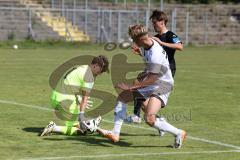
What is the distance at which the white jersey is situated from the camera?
1063cm

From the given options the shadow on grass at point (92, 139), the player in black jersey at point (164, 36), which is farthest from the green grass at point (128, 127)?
the player in black jersey at point (164, 36)

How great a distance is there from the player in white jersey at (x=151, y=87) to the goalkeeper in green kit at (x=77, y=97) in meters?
0.47

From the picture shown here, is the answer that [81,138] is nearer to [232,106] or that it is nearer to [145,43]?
[145,43]

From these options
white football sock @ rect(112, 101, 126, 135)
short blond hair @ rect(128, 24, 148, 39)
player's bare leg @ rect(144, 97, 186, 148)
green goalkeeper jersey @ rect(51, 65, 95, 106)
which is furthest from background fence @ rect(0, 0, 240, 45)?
short blond hair @ rect(128, 24, 148, 39)

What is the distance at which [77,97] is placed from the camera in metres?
11.8

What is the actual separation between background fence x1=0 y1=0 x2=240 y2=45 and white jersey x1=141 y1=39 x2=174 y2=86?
120 feet

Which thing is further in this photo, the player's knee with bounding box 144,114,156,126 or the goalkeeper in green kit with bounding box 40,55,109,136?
the goalkeeper in green kit with bounding box 40,55,109,136

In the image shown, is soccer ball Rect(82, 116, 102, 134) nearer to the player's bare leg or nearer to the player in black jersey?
the player in black jersey

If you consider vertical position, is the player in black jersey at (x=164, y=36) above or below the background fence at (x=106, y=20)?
above

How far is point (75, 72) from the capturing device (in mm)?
Result: 11836

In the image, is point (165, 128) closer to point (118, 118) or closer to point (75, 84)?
point (118, 118)

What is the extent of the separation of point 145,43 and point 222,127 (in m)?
3.04

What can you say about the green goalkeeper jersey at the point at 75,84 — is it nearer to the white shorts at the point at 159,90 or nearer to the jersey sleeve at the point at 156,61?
the white shorts at the point at 159,90

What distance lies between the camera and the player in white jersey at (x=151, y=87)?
10.6 m
